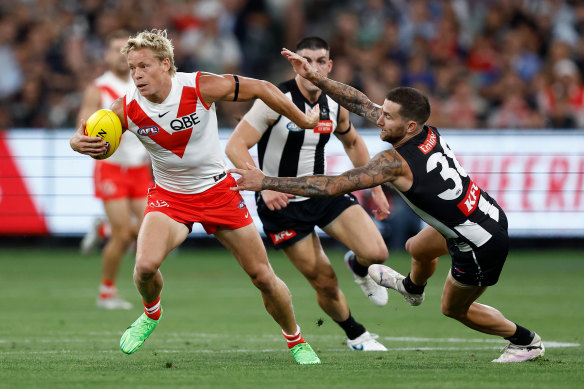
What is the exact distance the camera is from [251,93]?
7.57 meters

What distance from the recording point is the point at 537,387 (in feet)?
21.0

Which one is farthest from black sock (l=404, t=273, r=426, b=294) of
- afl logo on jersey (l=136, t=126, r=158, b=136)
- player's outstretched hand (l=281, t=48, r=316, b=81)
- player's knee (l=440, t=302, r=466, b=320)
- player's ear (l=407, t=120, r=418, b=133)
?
afl logo on jersey (l=136, t=126, r=158, b=136)

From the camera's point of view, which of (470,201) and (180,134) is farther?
(180,134)

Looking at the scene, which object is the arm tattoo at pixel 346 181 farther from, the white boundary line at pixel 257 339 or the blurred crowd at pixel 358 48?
the blurred crowd at pixel 358 48

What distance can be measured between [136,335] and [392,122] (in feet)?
8.60

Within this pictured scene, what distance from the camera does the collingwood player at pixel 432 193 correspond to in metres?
7.12

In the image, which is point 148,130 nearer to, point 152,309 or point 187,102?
point 187,102

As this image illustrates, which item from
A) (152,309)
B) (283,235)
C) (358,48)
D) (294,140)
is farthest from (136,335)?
(358,48)

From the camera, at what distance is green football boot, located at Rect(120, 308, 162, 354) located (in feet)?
24.9

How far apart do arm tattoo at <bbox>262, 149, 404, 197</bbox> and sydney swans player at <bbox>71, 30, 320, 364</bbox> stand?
66 centimetres

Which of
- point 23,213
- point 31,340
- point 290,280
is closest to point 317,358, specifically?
point 31,340

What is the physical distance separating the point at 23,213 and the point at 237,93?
35.6 feet

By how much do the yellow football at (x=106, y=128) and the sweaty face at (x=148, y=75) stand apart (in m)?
0.32

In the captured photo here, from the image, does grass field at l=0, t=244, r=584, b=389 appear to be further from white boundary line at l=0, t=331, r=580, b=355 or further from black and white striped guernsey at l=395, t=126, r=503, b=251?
black and white striped guernsey at l=395, t=126, r=503, b=251
